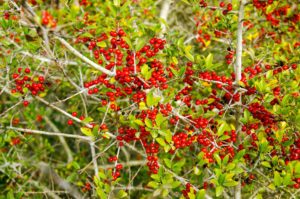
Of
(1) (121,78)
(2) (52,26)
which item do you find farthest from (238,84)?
(2) (52,26)

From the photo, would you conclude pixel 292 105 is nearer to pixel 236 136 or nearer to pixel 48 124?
pixel 236 136

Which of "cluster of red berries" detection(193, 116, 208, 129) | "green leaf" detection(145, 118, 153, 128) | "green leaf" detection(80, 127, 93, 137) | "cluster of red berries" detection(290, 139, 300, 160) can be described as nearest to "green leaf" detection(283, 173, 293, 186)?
"cluster of red berries" detection(290, 139, 300, 160)

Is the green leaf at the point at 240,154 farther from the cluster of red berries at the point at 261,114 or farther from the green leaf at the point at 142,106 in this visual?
the green leaf at the point at 142,106

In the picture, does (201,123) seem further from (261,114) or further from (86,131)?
(86,131)

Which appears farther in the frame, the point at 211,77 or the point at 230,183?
the point at 211,77

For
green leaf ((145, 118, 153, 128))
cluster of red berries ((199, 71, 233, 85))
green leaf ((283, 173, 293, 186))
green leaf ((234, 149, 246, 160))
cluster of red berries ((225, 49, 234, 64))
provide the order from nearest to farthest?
green leaf ((283, 173, 293, 186)) → green leaf ((145, 118, 153, 128)) → green leaf ((234, 149, 246, 160)) → cluster of red berries ((199, 71, 233, 85)) → cluster of red berries ((225, 49, 234, 64))

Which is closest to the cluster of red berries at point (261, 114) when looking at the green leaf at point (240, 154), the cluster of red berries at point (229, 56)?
the green leaf at point (240, 154)

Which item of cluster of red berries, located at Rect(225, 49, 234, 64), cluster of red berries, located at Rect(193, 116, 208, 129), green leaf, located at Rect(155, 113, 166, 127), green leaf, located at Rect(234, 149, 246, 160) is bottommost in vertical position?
green leaf, located at Rect(234, 149, 246, 160)

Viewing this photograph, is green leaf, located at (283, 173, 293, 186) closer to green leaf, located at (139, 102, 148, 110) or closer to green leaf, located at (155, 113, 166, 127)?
green leaf, located at (155, 113, 166, 127)

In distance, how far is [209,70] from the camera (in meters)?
3.40

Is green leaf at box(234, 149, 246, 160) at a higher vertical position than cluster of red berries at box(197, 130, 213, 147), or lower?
lower

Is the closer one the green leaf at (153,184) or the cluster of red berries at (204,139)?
the green leaf at (153,184)

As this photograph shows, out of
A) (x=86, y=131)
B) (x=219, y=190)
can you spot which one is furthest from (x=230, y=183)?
(x=86, y=131)

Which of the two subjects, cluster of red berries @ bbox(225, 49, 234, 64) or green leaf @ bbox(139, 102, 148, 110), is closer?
green leaf @ bbox(139, 102, 148, 110)
